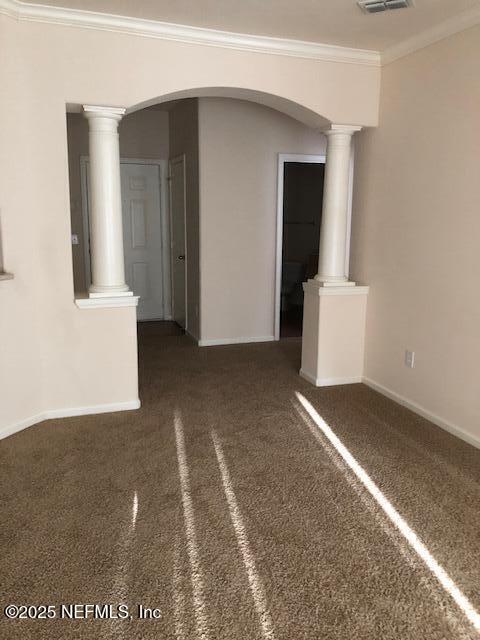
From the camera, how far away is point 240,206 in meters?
5.44

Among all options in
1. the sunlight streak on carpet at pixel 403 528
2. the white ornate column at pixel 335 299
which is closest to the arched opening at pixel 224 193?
the white ornate column at pixel 335 299

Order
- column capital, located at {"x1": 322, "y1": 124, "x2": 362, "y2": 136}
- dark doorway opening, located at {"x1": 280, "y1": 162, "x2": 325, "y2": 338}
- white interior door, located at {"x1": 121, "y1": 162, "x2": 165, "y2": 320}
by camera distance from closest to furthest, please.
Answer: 1. column capital, located at {"x1": 322, "y1": 124, "x2": 362, "y2": 136}
2. white interior door, located at {"x1": 121, "y1": 162, "x2": 165, "y2": 320}
3. dark doorway opening, located at {"x1": 280, "y1": 162, "x2": 325, "y2": 338}

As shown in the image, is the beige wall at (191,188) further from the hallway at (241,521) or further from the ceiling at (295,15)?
the hallway at (241,521)

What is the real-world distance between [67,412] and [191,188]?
2.96m

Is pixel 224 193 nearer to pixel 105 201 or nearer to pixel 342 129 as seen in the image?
pixel 342 129

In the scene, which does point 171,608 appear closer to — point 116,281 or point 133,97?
point 116,281

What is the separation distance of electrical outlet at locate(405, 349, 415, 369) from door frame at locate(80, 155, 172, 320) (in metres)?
3.68

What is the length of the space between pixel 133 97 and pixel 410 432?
9.28 ft

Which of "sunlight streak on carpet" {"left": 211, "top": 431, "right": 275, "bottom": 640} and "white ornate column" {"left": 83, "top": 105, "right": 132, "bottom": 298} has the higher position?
"white ornate column" {"left": 83, "top": 105, "right": 132, "bottom": 298}

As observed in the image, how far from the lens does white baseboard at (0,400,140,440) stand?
335 cm

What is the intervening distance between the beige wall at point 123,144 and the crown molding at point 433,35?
10.6 ft

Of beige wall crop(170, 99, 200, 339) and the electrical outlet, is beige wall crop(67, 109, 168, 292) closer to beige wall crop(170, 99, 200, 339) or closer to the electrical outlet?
beige wall crop(170, 99, 200, 339)

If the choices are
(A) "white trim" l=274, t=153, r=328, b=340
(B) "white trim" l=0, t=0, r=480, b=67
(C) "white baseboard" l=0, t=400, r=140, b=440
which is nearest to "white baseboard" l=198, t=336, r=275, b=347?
(A) "white trim" l=274, t=153, r=328, b=340

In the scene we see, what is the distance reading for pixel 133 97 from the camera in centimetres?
346
